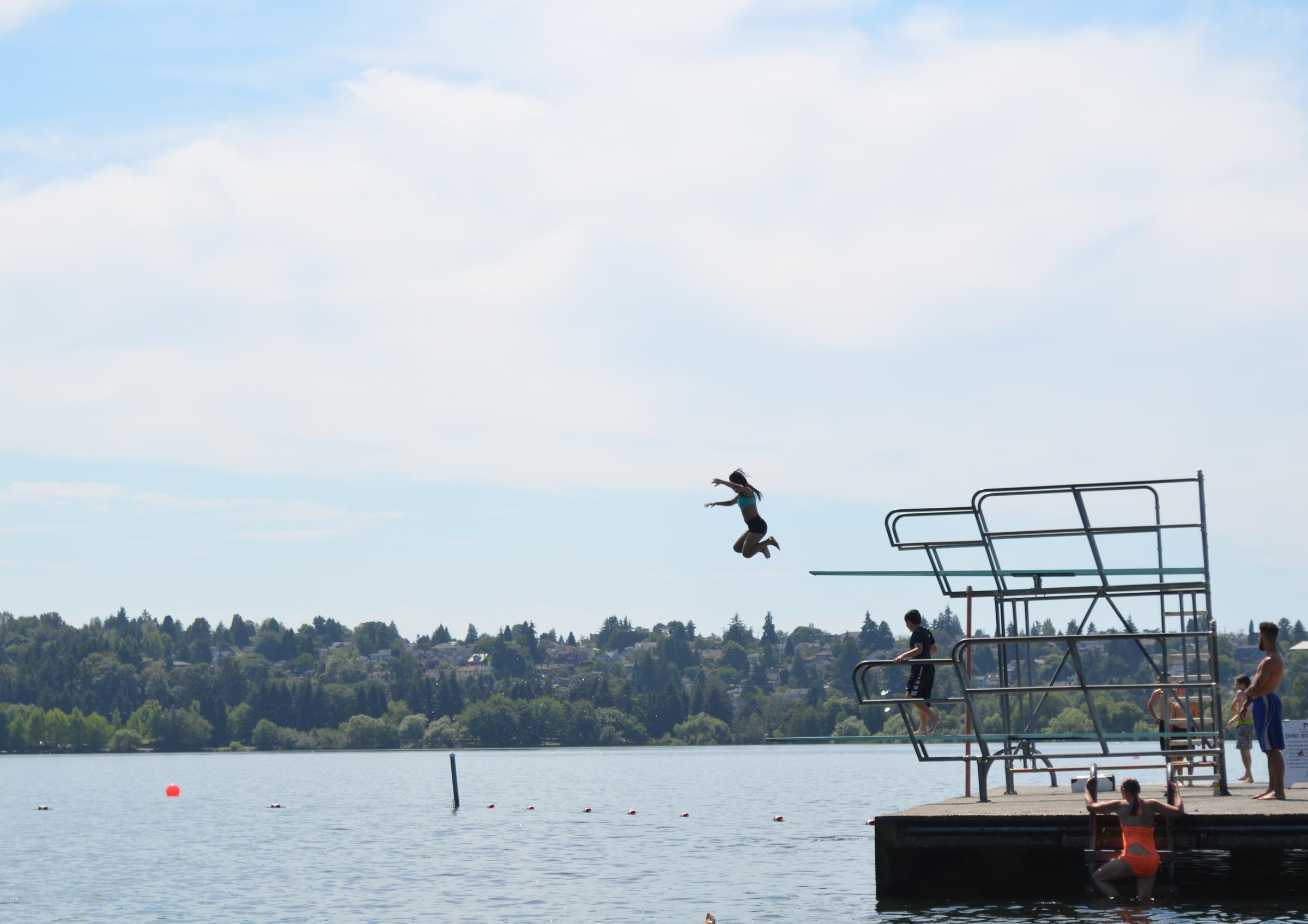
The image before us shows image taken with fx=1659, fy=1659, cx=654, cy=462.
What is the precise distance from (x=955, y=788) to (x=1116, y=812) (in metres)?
72.3

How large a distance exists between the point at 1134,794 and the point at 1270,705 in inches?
104

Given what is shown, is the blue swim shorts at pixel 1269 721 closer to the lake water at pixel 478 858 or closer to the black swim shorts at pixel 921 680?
the lake water at pixel 478 858

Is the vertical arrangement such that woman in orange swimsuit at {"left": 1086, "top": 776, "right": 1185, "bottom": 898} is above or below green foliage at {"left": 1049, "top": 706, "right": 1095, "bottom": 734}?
above

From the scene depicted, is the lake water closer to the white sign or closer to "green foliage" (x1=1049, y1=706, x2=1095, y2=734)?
the white sign

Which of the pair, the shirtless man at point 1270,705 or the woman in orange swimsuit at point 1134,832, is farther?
the shirtless man at point 1270,705

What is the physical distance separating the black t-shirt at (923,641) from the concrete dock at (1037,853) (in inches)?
96.2

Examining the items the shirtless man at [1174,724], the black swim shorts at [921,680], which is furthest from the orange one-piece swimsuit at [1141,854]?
the black swim shorts at [921,680]

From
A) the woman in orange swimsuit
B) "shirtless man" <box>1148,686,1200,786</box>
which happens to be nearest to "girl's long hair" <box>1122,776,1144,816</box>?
the woman in orange swimsuit

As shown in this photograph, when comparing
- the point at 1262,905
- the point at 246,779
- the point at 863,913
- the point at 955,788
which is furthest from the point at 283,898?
the point at 246,779

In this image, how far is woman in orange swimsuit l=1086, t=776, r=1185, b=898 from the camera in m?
19.2

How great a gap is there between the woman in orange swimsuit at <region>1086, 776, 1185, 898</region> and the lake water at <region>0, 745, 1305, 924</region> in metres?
0.67

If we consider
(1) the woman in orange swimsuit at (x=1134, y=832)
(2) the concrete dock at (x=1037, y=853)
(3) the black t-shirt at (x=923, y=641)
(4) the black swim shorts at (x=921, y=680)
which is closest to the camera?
(1) the woman in orange swimsuit at (x=1134, y=832)

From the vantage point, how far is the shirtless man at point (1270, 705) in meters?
20.2

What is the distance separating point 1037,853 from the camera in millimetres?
19969
